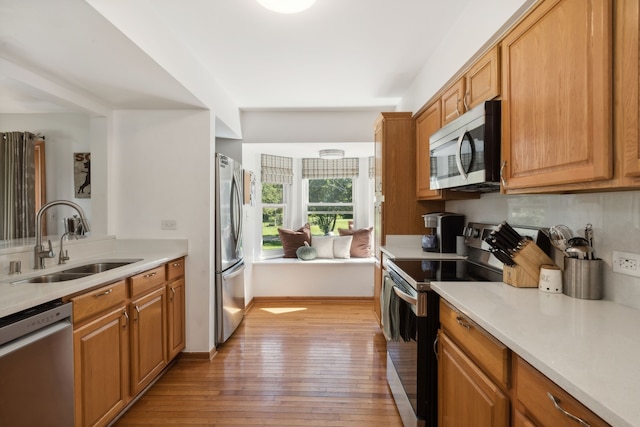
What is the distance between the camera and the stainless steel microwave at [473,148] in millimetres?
1627

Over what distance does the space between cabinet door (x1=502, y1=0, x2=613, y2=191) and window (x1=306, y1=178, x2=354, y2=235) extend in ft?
11.6

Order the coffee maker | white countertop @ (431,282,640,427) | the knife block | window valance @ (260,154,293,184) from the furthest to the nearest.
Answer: window valance @ (260,154,293,184)
the coffee maker
the knife block
white countertop @ (431,282,640,427)

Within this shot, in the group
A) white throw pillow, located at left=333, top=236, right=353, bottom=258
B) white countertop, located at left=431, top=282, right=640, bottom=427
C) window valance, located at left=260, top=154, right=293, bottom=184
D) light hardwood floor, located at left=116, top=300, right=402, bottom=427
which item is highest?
window valance, located at left=260, top=154, right=293, bottom=184

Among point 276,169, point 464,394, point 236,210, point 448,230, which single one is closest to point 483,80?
point 448,230

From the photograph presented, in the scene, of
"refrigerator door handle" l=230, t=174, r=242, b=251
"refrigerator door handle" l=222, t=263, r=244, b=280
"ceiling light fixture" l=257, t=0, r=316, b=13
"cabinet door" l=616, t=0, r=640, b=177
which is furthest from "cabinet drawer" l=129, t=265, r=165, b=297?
"cabinet door" l=616, t=0, r=640, b=177

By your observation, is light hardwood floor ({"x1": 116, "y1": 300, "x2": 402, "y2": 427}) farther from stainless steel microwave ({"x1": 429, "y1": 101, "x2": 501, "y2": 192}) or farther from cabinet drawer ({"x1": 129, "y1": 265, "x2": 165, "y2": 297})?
stainless steel microwave ({"x1": 429, "y1": 101, "x2": 501, "y2": 192})

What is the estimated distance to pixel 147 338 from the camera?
2.24 m

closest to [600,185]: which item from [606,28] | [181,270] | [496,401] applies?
[606,28]

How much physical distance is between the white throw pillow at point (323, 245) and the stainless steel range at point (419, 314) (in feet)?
7.51

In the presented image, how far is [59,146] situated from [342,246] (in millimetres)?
3379

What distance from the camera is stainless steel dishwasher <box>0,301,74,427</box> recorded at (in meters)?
1.24

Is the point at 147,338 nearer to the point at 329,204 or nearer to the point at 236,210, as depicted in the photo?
the point at 236,210

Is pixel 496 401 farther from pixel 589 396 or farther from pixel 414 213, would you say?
pixel 414 213

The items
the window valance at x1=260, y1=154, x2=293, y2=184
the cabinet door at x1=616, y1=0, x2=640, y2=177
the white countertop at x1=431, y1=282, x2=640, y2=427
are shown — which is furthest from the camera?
the window valance at x1=260, y1=154, x2=293, y2=184
